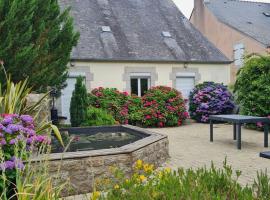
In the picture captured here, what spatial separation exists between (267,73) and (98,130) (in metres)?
6.19

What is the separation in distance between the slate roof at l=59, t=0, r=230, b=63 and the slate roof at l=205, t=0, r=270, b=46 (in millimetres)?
3507

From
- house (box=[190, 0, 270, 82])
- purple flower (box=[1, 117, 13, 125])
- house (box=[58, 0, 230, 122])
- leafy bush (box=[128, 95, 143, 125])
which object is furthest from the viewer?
house (box=[190, 0, 270, 82])

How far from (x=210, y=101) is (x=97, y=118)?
5.38 metres

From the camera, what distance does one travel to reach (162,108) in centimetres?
1219

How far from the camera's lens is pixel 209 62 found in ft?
48.0

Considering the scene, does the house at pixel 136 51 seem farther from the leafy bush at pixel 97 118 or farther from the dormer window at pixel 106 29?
the leafy bush at pixel 97 118

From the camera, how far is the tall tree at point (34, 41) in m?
6.77

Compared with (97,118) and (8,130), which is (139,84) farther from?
(8,130)

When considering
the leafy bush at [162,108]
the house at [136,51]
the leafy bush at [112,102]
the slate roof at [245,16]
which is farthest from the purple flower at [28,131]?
the slate roof at [245,16]

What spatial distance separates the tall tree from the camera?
267 inches

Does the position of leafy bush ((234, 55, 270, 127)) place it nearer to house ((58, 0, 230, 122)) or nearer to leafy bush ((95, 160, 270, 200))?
house ((58, 0, 230, 122))

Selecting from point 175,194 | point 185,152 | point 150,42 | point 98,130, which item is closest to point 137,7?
point 150,42

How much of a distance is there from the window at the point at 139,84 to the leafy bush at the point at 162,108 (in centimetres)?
113

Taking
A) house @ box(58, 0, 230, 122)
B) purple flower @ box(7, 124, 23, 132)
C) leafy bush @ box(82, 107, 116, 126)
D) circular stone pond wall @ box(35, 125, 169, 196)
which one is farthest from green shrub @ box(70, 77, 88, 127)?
purple flower @ box(7, 124, 23, 132)
